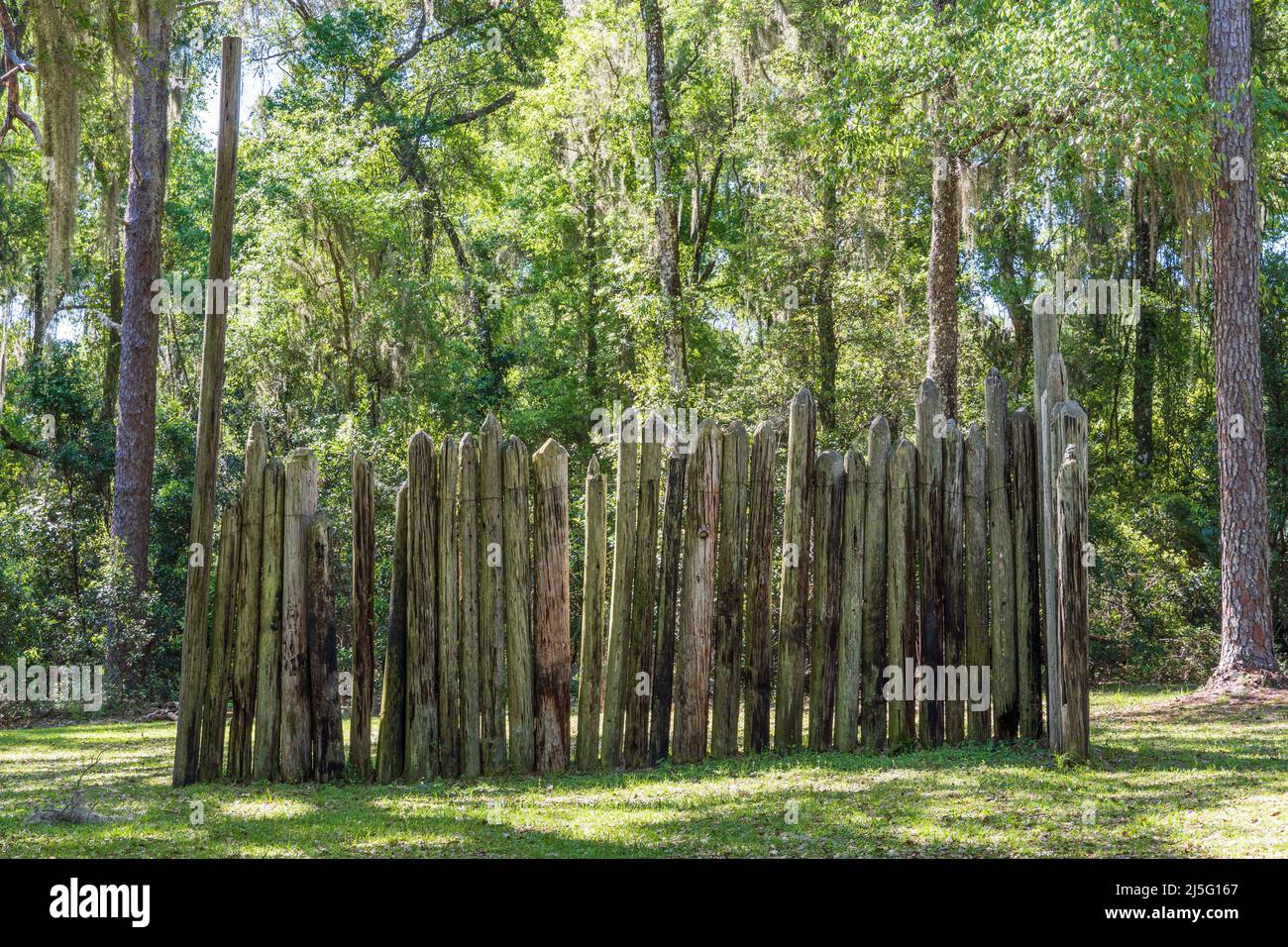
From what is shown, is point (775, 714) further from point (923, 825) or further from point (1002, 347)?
point (1002, 347)

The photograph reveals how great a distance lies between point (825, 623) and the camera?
7.79 m

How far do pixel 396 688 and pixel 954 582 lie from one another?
3600mm

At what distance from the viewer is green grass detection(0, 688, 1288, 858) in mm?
5363

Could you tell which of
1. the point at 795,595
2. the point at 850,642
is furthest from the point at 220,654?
the point at 850,642

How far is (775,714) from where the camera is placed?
777 cm

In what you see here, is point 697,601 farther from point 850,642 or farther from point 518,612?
point 518,612

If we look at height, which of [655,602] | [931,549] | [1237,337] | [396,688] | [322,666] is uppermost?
[1237,337]

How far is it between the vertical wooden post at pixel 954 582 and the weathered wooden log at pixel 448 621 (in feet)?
10.2

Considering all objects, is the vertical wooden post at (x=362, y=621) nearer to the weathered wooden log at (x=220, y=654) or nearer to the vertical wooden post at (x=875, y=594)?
the weathered wooden log at (x=220, y=654)

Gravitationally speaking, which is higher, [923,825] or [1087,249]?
[1087,249]

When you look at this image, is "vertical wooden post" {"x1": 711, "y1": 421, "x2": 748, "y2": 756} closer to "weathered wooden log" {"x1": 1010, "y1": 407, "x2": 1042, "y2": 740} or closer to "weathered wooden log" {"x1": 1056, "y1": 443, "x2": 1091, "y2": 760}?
"weathered wooden log" {"x1": 1010, "y1": 407, "x2": 1042, "y2": 740}

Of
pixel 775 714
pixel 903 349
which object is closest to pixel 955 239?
pixel 903 349

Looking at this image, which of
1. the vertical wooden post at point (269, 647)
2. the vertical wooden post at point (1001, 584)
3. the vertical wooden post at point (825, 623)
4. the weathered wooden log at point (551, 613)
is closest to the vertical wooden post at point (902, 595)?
the vertical wooden post at point (825, 623)
